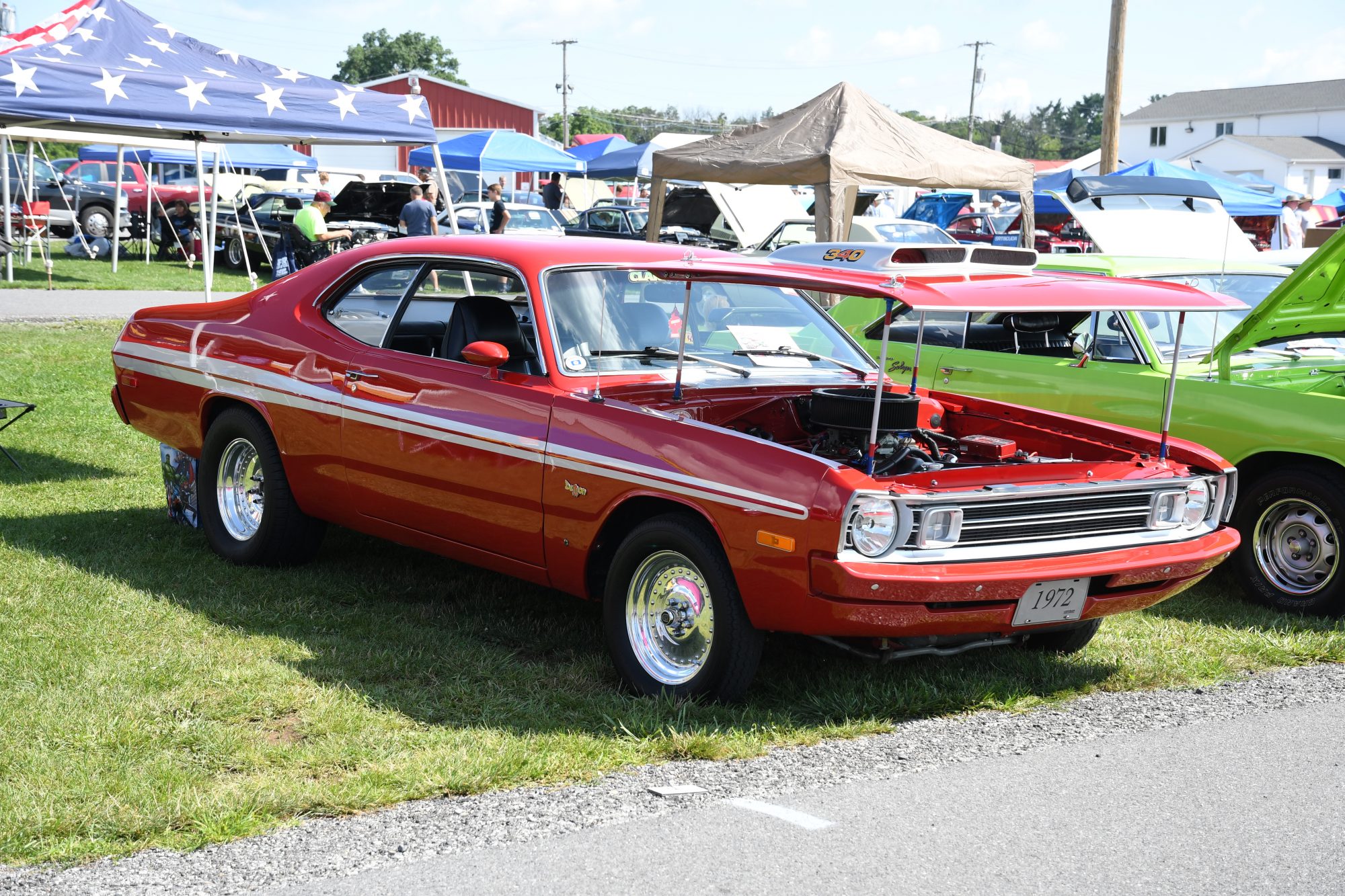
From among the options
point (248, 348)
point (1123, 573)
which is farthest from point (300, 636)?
point (1123, 573)

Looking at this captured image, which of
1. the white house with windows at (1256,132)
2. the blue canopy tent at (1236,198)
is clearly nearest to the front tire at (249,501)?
the blue canopy tent at (1236,198)

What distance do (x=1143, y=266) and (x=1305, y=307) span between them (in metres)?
1.57

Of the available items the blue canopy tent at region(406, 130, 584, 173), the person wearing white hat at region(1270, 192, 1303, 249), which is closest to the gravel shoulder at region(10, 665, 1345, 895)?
the person wearing white hat at region(1270, 192, 1303, 249)

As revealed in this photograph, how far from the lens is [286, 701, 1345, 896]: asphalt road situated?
3475 millimetres

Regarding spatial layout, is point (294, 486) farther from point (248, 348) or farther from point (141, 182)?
point (141, 182)

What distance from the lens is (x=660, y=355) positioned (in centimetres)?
559

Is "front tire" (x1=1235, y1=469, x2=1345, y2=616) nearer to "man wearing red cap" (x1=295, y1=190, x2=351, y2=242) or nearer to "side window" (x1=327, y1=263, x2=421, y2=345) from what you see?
"side window" (x1=327, y1=263, x2=421, y2=345)

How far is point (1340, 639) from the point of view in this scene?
589 centimetres

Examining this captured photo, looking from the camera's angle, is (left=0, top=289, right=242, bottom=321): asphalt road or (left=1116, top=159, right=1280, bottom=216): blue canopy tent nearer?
Result: (left=0, top=289, right=242, bottom=321): asphalt road

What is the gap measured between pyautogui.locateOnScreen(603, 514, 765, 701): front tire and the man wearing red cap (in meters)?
16.5

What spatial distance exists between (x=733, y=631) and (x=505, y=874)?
1.32m

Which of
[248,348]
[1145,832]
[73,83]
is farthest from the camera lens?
[73,83]

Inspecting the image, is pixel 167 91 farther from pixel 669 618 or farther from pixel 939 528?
pixel 939 528

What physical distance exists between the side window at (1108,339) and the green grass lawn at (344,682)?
1.41m
